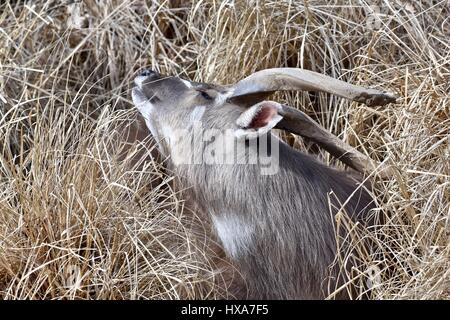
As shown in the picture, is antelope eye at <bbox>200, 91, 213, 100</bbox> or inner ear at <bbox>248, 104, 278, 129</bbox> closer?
inner ear at <bbox>248, 104, 278, 129</bbox>

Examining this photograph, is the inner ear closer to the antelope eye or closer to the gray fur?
the gray fur

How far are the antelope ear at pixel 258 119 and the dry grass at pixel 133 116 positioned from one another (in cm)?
42

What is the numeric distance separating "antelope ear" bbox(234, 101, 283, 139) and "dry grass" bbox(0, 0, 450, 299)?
1.37ft

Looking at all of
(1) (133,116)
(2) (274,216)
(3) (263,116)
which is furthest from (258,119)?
(1) (133,116)

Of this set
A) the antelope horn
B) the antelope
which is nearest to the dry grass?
the antelope

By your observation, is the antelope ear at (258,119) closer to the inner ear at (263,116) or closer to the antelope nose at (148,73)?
the inner ear at (263,116)

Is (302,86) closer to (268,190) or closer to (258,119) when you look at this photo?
(258,119)

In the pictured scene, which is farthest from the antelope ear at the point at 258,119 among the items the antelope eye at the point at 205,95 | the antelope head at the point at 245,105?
the antelope eye at the point at 205,95

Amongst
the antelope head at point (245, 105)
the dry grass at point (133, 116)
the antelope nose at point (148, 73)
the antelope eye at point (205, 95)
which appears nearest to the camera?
the dry grass at point (133, 116)

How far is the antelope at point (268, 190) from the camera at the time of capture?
173 inches

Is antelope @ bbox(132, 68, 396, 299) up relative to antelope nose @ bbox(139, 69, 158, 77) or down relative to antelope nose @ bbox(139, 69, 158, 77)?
down

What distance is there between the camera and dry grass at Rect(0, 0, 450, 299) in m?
4.18

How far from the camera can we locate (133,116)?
5.25 m
